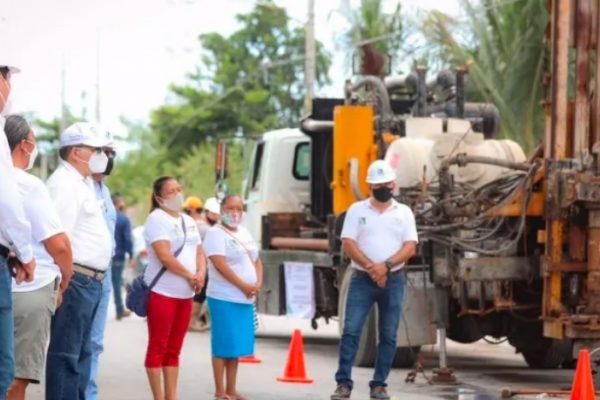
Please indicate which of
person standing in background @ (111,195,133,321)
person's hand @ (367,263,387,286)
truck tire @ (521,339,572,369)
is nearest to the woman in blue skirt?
person's hand @ (367,263,387,286)

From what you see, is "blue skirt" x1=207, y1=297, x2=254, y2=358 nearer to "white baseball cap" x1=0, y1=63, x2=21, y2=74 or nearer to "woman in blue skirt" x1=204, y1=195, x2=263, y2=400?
"woman in blue skirt" x1=204, y1=195, x2=263, y2=400

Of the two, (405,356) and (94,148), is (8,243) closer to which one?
(94,148)

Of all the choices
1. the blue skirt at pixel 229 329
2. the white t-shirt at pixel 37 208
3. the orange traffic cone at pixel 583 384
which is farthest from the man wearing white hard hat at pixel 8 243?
the orange traffic cone at pixel 583 384

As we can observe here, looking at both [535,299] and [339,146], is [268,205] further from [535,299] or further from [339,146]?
[535,299]

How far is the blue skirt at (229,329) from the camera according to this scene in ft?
44.0

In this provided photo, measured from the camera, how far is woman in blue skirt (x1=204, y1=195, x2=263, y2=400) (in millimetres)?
13422

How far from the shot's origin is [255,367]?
17.6 metres

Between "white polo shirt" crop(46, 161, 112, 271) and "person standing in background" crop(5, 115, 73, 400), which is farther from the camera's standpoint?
"white polo shirt" crop(46, 161, 112, 271)

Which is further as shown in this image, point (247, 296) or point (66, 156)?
point (247, 296)

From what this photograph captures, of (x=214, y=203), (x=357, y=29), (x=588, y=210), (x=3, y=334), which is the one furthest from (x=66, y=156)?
(x=357, y=29)

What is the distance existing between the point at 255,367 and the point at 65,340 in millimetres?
7528

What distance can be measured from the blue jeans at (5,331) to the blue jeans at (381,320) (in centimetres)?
572

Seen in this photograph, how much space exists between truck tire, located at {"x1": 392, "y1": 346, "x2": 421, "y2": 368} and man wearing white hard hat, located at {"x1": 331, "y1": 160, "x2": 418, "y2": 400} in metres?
3.41

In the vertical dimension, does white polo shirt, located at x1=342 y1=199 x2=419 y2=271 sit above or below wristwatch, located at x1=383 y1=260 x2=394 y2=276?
above
